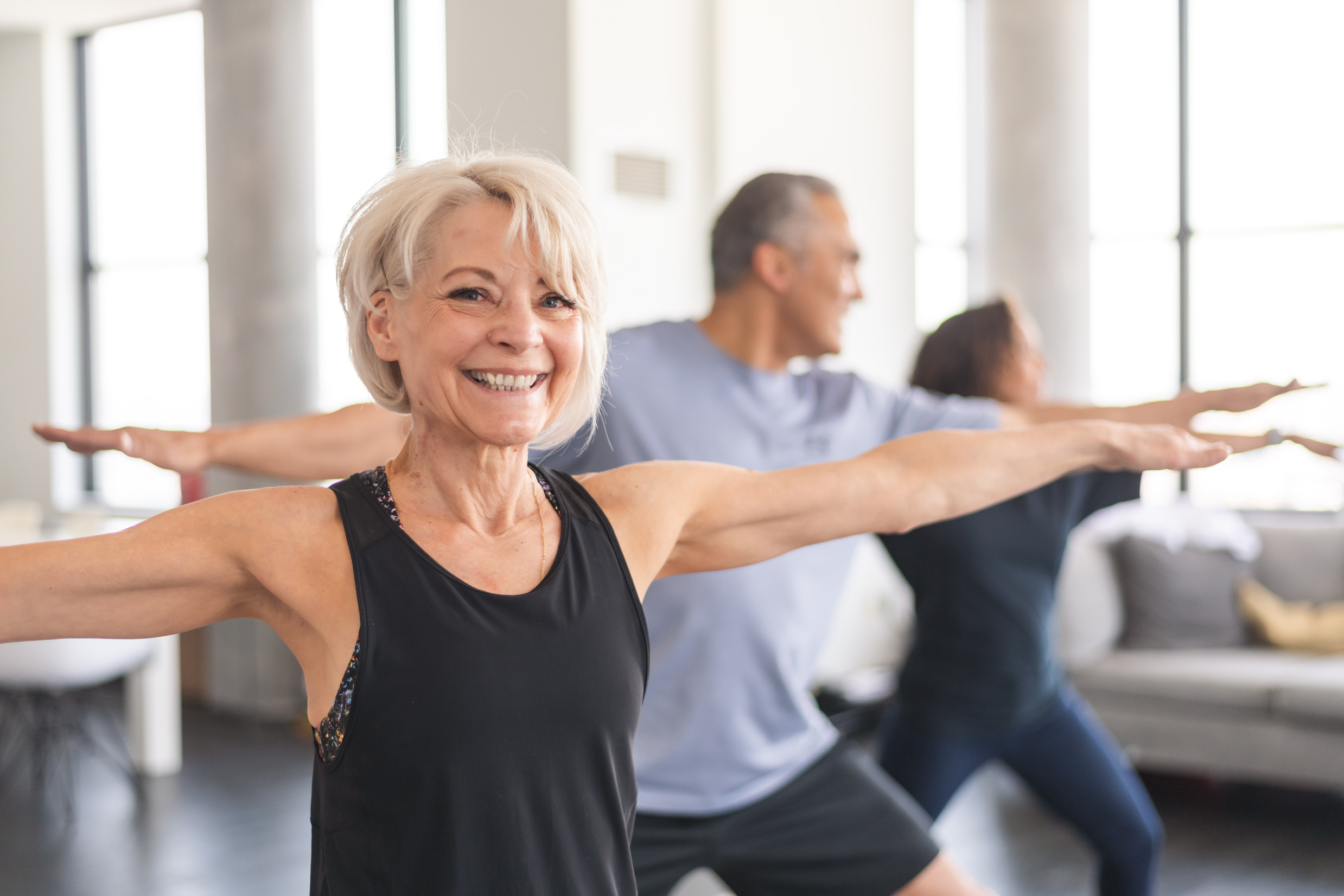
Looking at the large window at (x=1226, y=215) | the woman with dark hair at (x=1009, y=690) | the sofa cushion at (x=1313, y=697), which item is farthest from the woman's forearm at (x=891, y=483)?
the large window at (x=1226, y=215)

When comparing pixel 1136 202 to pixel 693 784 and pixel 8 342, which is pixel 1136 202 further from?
pixel 8 342

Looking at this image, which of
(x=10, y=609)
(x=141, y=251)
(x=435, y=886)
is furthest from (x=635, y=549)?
(x=141, y=251)

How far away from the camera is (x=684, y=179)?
407cm

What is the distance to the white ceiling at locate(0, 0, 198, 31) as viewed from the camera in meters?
6.19

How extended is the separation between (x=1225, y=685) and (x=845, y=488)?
3.06 meters

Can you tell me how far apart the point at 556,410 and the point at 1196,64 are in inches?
228

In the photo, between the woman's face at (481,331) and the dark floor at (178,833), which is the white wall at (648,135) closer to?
the dark floor at (178,833)

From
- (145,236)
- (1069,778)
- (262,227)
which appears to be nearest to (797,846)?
(1069,778)

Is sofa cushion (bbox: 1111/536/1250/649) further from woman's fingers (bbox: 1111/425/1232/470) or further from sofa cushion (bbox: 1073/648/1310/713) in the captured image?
woman's fingers (bbox: 1111/425/1232/470)

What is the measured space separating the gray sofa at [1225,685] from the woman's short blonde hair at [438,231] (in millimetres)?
3353

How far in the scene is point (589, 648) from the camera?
1.07 m

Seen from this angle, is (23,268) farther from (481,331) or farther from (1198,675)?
(481,331)

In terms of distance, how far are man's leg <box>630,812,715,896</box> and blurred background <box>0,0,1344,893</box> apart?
2025 millimetres

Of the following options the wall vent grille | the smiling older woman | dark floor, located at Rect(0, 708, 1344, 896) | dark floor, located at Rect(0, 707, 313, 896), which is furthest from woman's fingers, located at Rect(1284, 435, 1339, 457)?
dark floor, located at Rect(0, 707, 313, 896)
